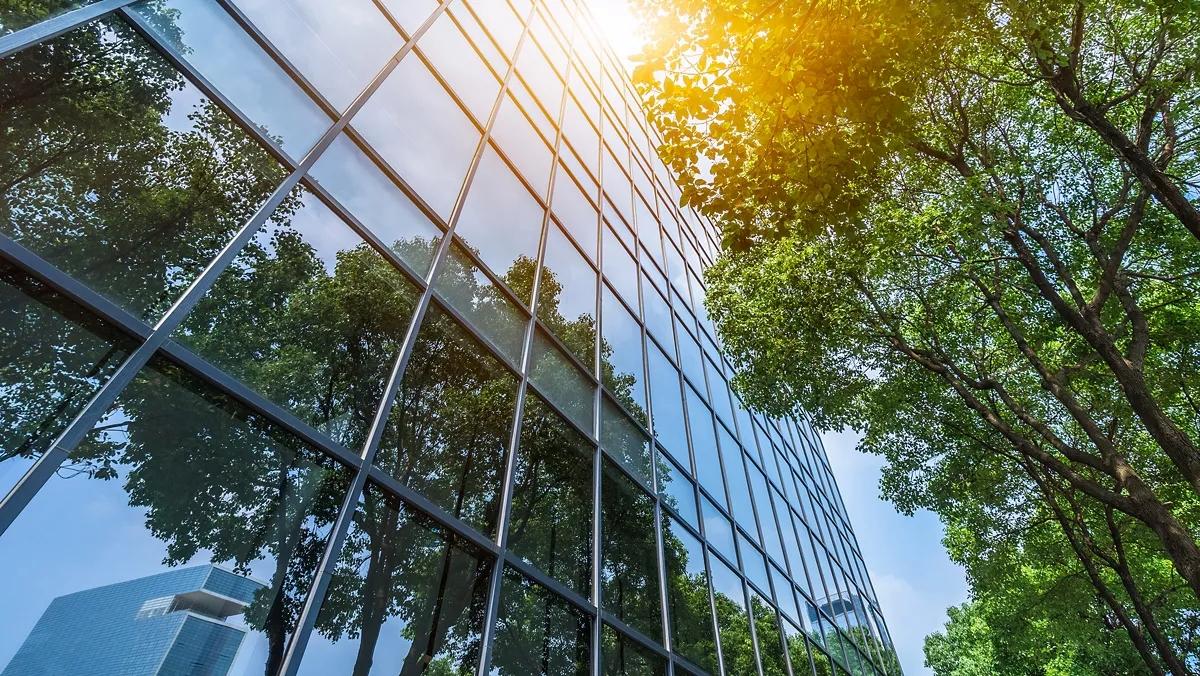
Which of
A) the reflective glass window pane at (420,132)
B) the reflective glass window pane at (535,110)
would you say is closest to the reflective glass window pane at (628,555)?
the reflective glass window pane at (420,132)

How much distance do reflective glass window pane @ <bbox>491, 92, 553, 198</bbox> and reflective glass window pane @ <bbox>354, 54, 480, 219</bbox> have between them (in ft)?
3.66

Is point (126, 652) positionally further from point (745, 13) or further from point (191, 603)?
point (745, 13)

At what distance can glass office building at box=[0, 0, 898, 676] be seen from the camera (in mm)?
3139

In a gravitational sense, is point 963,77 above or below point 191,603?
above

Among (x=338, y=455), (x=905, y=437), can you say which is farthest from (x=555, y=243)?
(x=905, y=437)

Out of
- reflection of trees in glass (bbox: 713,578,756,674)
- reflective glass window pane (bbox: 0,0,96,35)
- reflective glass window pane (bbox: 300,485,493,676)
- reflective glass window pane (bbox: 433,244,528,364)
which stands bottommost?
reflective glass window pane (bbox: 300,485,493,676)

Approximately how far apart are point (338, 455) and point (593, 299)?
6206 mm

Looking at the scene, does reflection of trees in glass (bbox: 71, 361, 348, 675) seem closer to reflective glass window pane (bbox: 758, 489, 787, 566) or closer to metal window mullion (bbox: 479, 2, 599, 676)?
metal window mullion (bbox: 479, 2, 599, 676)

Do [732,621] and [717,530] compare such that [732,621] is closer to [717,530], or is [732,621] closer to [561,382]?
[717,530]

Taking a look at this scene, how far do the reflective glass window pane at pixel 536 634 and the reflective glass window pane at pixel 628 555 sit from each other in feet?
2.10

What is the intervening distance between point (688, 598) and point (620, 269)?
6490 millimetres

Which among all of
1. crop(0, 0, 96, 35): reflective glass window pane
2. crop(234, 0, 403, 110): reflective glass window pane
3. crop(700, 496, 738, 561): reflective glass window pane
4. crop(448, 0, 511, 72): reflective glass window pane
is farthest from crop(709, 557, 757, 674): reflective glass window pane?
crop(0, 0, 96, 35): reflective glass window pane

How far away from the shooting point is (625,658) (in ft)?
20.2

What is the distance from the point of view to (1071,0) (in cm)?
698
